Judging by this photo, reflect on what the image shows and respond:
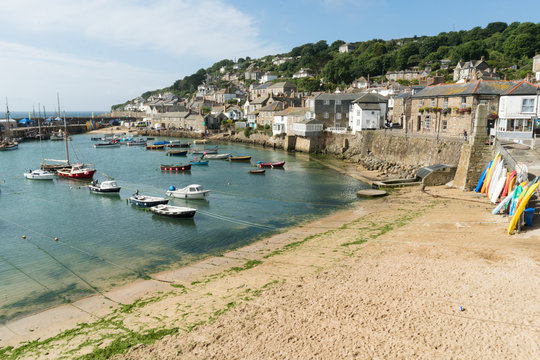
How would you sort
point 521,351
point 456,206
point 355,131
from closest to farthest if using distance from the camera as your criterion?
point 521,351 < point 456,206 < point 355,131

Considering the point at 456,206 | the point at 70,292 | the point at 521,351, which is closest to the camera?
the point at 521,351

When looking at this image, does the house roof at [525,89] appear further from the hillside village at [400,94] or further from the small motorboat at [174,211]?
the small motorboat at [174,211]

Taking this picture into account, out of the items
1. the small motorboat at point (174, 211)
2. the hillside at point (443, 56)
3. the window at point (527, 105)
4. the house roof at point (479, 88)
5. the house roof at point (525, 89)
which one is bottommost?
the small motorboat at point (174, 211)

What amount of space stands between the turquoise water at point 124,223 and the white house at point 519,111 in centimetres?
1555

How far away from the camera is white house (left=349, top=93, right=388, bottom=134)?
61.1 meters

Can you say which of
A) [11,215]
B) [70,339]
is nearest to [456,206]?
[70,339]

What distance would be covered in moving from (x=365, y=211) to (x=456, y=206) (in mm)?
6692

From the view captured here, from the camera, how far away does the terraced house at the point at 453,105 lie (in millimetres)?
42094

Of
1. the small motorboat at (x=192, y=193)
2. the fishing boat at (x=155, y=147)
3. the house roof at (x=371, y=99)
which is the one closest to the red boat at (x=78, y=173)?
the small motorboat at (x=192, y=193)

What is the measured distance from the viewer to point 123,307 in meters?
15.6

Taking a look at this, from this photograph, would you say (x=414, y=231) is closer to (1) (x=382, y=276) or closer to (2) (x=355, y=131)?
(1) (x=382, y=276)

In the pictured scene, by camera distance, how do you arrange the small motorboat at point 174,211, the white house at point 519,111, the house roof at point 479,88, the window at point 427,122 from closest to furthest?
1. the small motorboat at point 174,211
2. the white house at point 519,111
3. the house roof at point 479,88
4. the window at point 427,122

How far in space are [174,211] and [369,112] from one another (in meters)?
42.6

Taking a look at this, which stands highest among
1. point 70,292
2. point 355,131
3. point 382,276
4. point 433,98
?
point 433,98
